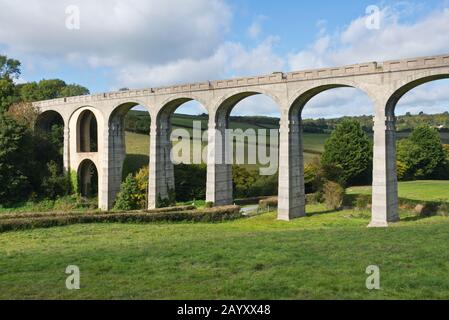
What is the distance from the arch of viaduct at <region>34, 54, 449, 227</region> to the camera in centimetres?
2680

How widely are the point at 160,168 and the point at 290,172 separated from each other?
546 inches

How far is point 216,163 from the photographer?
35344 mm

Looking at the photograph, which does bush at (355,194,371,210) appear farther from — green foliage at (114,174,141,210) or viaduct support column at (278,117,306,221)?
green foliage at (114,174,141,210)

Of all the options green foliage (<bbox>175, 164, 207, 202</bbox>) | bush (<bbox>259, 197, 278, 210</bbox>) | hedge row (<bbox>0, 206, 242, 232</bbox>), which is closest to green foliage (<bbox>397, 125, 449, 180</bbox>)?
bush (<bbox>259, 197, 278, 210</bbox>)

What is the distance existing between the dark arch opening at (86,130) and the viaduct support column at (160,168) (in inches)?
502

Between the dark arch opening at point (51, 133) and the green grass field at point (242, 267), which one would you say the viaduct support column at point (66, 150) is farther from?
the green grass field at point (242, 267)

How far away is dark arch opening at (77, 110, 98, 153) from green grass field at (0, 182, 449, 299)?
98.3ft

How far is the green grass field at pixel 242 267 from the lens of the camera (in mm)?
9617

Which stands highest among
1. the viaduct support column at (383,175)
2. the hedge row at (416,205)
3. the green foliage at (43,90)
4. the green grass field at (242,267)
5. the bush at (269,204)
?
the green foliage at (43,90)

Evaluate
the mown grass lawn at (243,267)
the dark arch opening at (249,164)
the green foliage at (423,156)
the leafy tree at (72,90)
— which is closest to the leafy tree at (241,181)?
the dark arch opening at (249,164)
